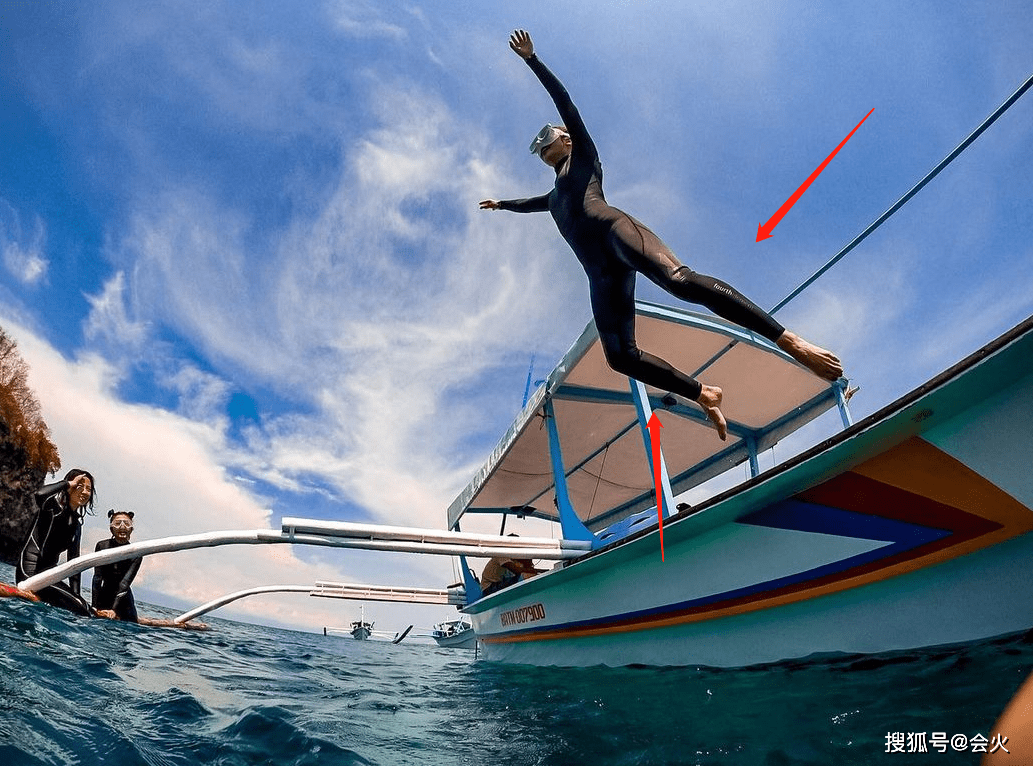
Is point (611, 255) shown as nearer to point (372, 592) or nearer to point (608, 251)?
point (608, 251)

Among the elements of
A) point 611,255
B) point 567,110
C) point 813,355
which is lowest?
point 813,355

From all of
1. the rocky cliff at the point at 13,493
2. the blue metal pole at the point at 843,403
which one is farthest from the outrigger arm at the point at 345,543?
the rocky cliff at the point at 13,493

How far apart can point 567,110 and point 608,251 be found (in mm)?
969

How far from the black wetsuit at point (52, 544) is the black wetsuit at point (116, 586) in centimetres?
100

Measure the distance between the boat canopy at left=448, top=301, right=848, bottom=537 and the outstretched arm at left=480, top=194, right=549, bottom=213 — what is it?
1.18 meters

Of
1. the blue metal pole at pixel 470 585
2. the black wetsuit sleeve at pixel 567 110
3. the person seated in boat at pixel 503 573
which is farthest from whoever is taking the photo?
the blue metal pole at pixel 470 585

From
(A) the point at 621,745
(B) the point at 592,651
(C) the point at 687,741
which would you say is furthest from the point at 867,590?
(B) the point at 592,651

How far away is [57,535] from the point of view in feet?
15.6

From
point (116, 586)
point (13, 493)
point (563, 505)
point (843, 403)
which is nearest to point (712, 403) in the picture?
point (563, 505)

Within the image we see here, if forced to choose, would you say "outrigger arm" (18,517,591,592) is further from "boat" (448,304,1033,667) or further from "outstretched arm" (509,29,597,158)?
"outstretched arm" (509,29,597,158)

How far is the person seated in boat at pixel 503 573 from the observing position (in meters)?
6.60

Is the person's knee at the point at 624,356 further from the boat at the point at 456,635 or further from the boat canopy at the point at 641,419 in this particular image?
the boat at the point at 456,635

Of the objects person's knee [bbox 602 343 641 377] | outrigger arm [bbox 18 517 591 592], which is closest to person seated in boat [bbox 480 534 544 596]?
outrigger arm [bbox 18 517 591 592]

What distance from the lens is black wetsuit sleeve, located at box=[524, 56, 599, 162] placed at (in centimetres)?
315
